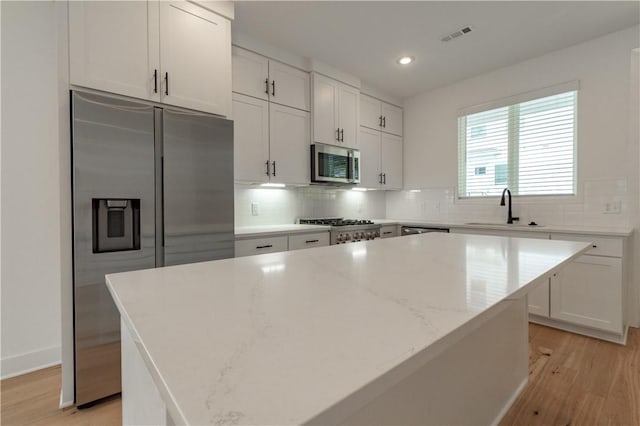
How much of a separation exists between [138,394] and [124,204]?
1325 millimetres

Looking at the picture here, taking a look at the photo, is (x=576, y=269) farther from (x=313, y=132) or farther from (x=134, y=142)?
(x=134, y=142)

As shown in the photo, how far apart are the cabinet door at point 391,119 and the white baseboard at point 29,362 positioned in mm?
4008

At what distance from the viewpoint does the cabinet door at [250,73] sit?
2.69 metres

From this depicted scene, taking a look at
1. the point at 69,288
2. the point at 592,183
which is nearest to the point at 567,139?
the point at 592,183

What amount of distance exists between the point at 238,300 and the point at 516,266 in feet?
2.99

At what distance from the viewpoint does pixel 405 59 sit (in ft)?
10.6

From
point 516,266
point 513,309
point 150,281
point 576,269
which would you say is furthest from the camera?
point 576,269

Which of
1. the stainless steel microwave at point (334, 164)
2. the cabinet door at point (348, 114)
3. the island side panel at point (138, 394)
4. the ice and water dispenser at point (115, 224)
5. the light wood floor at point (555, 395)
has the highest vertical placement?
the cabinet door at point (348, 114)

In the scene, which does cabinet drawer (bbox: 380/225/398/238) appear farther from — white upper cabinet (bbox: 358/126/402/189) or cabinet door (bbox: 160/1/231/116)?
cabinet door (bbox: 160/1/231/116)

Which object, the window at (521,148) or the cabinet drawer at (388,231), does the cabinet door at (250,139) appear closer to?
the cabinet drawer at (388,231)

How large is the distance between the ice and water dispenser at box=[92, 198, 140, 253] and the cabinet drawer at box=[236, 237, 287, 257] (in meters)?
0.73

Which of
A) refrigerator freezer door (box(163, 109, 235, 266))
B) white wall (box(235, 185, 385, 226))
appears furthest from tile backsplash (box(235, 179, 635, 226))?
refrigerator freezer door (box(163, 109, 235, 266))

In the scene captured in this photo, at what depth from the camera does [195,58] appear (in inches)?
85.4

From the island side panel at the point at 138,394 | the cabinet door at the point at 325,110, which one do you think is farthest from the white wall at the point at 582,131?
the island side panel at the point at 138,394
